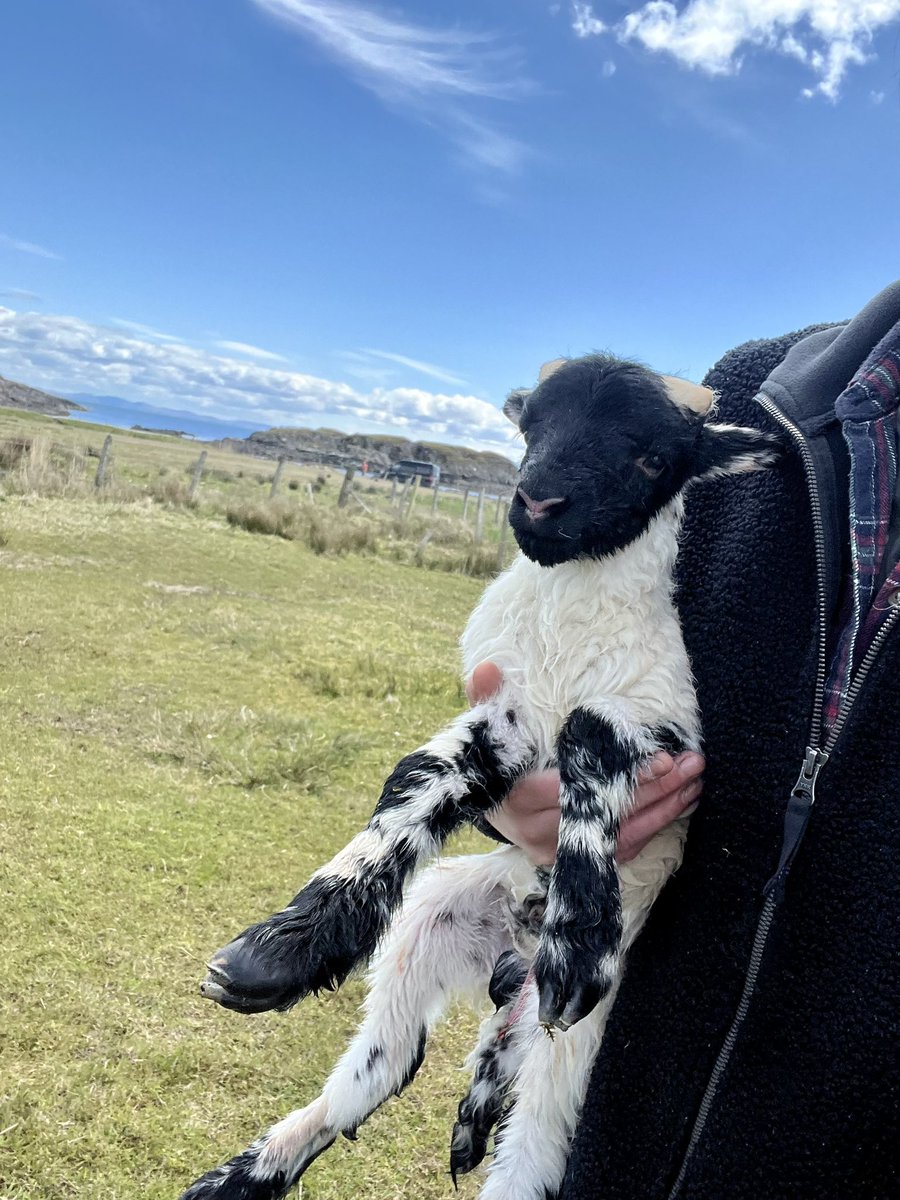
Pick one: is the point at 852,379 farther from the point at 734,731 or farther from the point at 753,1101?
the point at 753,1101

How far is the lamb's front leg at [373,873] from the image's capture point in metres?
1.68

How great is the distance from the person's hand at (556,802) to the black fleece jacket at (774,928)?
55mm

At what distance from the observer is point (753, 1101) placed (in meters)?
1.43

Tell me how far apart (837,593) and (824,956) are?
1.93 feet

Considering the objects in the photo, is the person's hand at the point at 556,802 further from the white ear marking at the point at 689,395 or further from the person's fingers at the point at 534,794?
the white ear marking at the point at 689,395

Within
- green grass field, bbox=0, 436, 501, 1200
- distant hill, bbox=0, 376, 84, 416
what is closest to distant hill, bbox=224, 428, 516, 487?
distant hill, bbox=0, 376, 84, 416

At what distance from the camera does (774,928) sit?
4.76 ft

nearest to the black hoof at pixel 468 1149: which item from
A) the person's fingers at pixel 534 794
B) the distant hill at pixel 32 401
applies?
the person's fingers at pixel 534 794

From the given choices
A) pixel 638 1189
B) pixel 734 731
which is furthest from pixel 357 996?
pixel 734 731

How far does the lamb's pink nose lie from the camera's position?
1.84 m

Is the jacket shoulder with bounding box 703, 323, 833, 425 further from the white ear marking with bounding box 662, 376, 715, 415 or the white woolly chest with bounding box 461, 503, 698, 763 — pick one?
the white woolly chest with bounding box 461, 503, 698, 763

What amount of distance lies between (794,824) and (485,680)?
0.79 m

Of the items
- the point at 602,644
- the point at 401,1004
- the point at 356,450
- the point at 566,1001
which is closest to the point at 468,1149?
the point at 401,1004

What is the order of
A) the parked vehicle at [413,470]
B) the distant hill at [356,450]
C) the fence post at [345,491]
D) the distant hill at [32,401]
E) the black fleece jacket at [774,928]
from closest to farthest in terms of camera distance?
1. the black fleece jacket at [774,928]
2. the fence post at [345,491]
3. the parked vehicle at [413,470]
4. the distant hill at [356,450]
5. the distant hill at [32,401]
